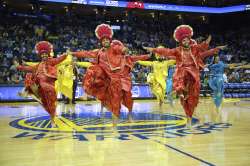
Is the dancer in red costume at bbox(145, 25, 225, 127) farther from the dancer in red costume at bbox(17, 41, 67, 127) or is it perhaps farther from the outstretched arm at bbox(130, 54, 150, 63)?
the dancer in red costume at bbox(17, 41, 67, 127)

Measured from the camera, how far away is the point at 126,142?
5812mm

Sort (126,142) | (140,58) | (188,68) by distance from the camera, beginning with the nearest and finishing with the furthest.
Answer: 1. (126,142)
2. (188,68)
3. (140,58)

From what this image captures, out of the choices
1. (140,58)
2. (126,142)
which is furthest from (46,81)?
(126,142)

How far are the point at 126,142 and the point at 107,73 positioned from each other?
1.87 m

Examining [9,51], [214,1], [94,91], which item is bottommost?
[94,91]

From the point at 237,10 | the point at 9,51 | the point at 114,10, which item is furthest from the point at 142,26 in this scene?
the point at 9,51

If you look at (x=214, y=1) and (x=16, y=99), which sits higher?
(x=214, y=1)

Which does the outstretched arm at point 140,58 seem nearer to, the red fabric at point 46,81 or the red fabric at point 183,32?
the red fabric at point 183,32

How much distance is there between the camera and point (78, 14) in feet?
87.1

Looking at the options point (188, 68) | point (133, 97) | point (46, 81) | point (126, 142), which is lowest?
point (126, 142)

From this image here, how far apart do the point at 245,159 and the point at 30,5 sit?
21709mm

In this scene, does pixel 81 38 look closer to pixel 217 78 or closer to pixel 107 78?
pixel 217 78

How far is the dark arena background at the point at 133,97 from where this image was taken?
5078mm

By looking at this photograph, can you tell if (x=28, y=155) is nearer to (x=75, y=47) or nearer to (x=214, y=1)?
(x=75, y=47)
